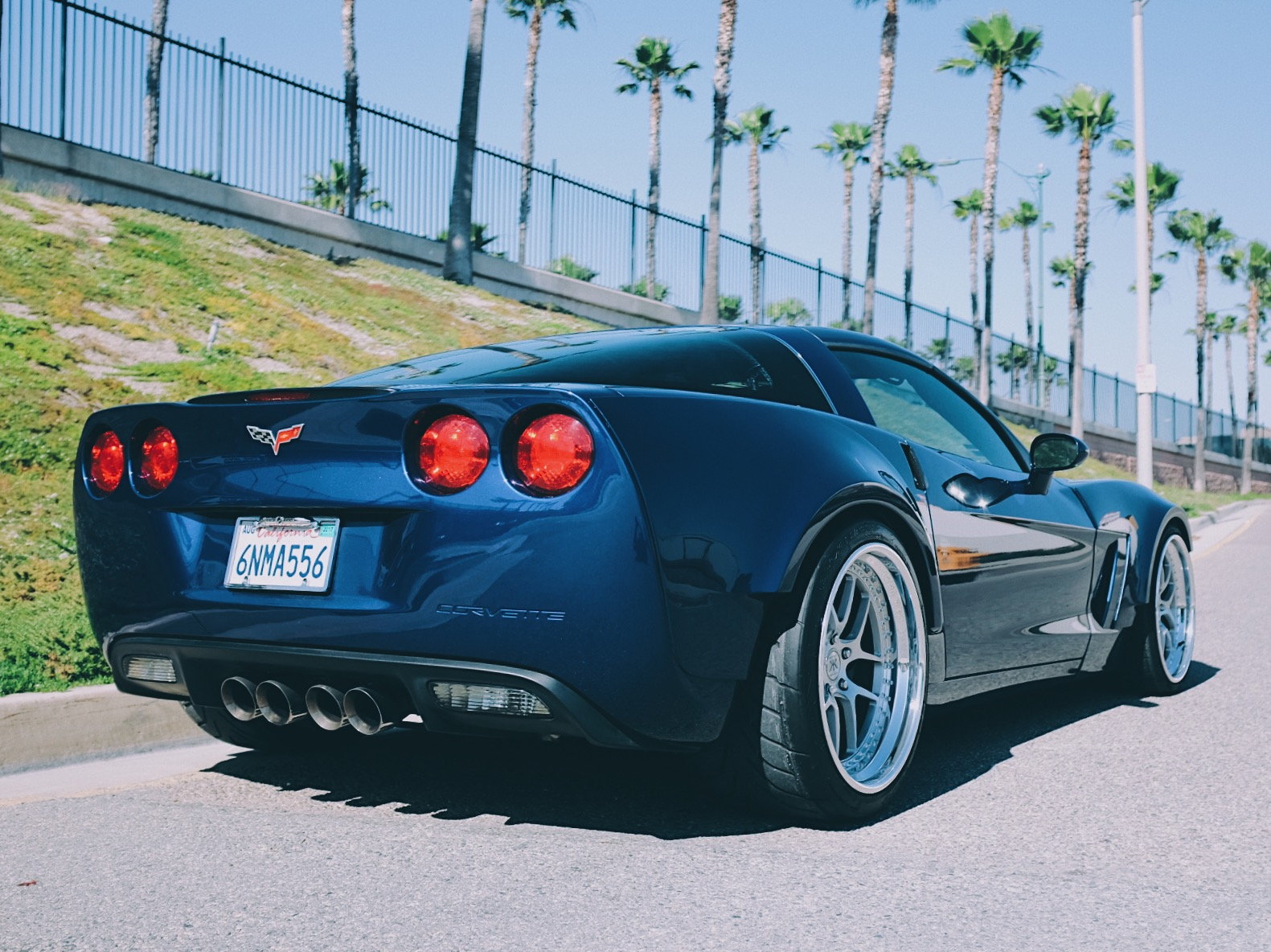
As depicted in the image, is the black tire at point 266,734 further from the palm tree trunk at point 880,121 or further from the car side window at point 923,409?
the palm tree trunk at point 880,121

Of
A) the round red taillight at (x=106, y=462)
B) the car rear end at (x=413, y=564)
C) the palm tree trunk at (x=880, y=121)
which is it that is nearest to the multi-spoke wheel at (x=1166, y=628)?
the car rear end at (x=413, y=564)

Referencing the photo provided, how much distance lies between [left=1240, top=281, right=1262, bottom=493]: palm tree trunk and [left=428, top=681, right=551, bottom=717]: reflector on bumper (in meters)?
60.9

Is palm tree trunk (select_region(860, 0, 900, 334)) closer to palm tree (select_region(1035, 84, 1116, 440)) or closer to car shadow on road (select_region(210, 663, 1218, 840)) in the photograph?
palm tree (select_region(1035, 84, 1116, 440))

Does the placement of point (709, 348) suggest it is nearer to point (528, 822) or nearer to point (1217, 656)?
point (528, 822)

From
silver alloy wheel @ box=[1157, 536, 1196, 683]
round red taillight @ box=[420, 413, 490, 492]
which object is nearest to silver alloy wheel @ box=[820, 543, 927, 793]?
round red taillight @ box=[420, 413, 490, 492]

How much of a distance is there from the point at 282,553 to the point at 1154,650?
3.79 metres

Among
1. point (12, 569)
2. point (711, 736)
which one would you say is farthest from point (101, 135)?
point (711, 736)

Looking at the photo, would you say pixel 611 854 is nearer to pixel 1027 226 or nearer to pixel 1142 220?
pixel 1142 220

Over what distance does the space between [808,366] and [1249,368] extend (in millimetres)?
66296

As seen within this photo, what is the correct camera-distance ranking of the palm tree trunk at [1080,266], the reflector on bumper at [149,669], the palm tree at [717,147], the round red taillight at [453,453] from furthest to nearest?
the palm tree trunk at [1080,266] → the palm tree at [717,147] → the reflector on bumper at [149,669] → the round red taillight at [453,453]

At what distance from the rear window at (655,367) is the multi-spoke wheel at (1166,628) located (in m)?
2.44

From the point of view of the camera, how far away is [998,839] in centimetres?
336

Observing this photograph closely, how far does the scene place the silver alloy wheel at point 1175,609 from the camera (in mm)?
5629

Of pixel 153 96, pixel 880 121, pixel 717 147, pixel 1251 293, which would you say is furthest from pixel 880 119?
pixel 1251 293
